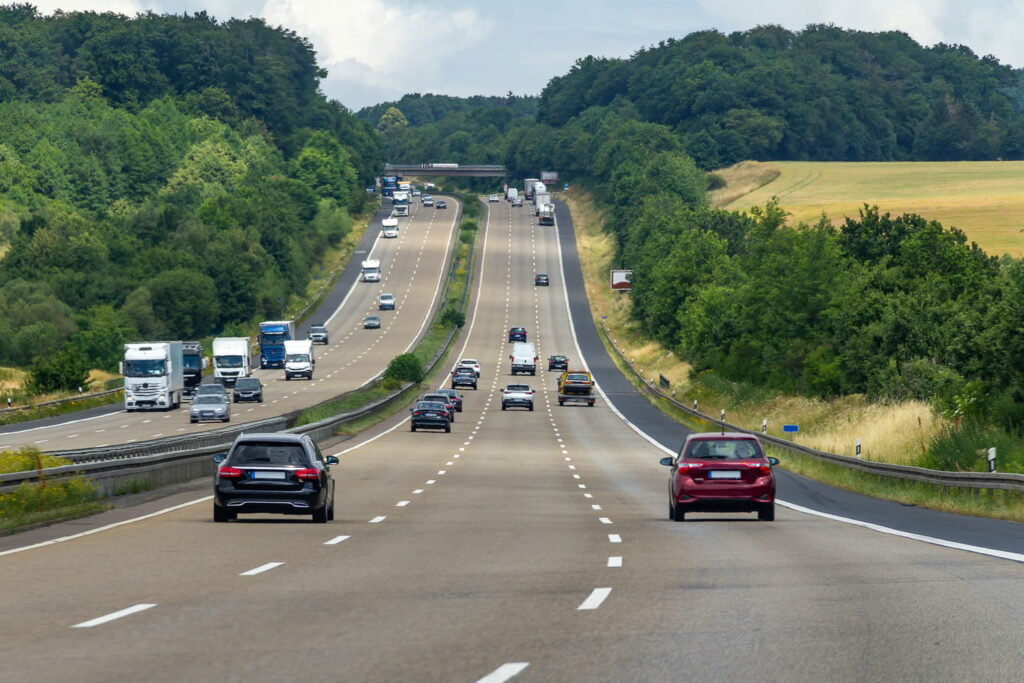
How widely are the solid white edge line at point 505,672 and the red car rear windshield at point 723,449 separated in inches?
597

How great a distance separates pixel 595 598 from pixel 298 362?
275ft

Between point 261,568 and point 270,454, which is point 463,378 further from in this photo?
point 261,568

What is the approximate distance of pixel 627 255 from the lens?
152 meters

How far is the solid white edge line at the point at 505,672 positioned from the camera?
9711mm

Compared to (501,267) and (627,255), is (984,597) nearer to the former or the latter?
(627,255)

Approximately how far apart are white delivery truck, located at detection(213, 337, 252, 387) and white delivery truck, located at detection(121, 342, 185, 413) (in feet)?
43.9

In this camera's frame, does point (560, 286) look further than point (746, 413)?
Yes

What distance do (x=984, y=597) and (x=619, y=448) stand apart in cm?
4047

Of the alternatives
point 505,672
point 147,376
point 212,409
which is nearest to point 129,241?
point 147,376

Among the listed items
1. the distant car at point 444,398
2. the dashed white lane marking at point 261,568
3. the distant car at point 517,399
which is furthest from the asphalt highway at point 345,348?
the dashed white lane marking at point 261,568

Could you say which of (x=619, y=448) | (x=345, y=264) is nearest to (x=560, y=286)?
(x=345, y=264)

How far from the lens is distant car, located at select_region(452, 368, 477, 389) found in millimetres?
93312

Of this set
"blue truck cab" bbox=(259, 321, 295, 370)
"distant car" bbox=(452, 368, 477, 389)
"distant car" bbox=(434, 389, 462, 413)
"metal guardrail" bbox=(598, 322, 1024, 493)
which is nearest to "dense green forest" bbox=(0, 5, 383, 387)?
"blue truck cab" bbox=(259, 321, 295, 370)

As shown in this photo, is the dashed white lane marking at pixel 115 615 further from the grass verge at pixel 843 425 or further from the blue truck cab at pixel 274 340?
the blue truck cab at pixel 274 340
